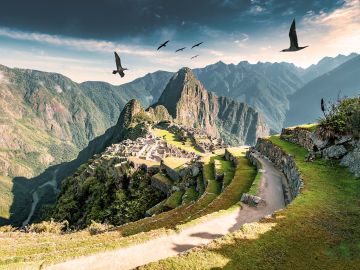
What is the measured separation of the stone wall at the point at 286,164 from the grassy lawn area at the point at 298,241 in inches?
174

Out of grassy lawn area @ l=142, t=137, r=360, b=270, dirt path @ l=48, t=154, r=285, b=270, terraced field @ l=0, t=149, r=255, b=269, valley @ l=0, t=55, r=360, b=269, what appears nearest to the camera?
grassy lawn area @ l=142, t=137, r=360, b=270

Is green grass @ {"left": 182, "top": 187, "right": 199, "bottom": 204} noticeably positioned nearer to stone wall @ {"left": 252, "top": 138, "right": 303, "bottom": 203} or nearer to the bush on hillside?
stone wall @ {"left": 252, "top": 138, "right": 303, "bottom": 203}

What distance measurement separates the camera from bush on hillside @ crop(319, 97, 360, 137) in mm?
30428

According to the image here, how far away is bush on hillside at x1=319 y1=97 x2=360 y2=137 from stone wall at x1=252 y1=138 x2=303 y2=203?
4901 millimetres

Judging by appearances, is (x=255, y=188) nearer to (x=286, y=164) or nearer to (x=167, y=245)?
(x=286, y=164)

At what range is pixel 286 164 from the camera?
1559 inches

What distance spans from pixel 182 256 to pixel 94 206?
179ft

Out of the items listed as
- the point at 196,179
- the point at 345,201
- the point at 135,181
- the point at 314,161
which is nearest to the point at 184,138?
the point at 135,181

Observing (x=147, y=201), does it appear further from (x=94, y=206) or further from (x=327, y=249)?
(x=327, y=249)

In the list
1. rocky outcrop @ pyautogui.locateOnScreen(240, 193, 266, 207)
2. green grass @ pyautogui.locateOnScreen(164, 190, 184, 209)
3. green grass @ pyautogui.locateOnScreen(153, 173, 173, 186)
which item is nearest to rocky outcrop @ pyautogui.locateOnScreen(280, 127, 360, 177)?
rocky outcrop @ pyautogui.locateOnScreen(240, 193, 266, 207)

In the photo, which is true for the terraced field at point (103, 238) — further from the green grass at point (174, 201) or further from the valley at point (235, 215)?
the green grass at point (174, 201)

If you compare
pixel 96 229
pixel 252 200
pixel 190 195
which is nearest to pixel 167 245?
pixel 252 200

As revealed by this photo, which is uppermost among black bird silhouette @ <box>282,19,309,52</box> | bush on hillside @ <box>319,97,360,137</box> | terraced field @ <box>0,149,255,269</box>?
black bird silhouette @ <box>282,19,309,52</box>

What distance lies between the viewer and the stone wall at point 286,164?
102 ft
